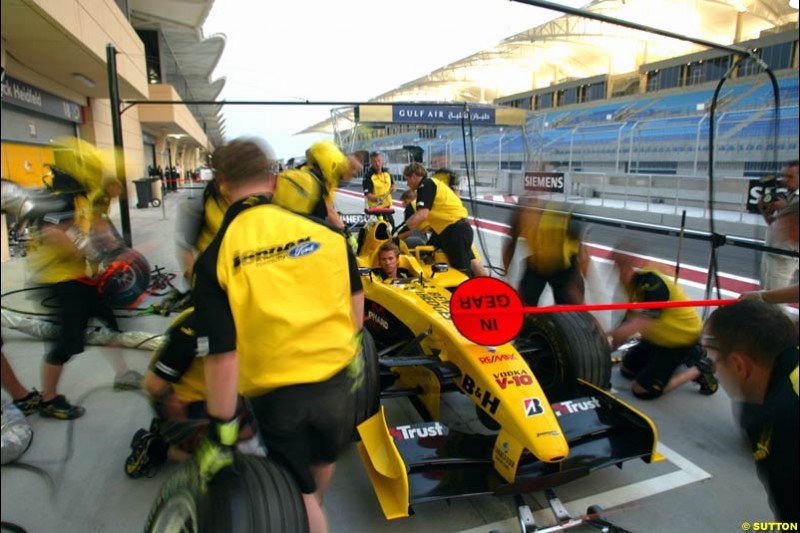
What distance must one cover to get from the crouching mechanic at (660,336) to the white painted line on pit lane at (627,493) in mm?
792

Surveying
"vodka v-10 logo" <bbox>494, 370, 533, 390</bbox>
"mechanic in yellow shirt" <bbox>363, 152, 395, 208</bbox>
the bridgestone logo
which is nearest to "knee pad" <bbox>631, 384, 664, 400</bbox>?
"vodka v-10 logo" <bbox>494, 370, 533, 390</bbox>

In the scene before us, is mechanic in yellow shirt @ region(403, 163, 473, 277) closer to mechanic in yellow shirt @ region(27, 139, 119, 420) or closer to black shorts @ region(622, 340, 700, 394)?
black shorts @ region(622, 340, 700, 394)

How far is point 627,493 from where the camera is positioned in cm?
268

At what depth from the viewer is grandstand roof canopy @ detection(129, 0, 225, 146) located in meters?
11.2

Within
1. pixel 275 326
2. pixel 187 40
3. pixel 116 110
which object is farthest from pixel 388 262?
pixel 187 40

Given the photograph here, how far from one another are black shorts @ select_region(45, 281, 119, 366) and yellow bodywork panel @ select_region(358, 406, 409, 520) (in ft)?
6.56

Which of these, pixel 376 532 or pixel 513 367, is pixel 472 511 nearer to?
pixel 376 532

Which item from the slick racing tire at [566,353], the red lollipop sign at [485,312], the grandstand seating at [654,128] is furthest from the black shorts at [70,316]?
the grandstand seating at [654,128]

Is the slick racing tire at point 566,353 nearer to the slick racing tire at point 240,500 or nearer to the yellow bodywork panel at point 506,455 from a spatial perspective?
the yellow bodywork panel at point 506,455

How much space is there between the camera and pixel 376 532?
7.95 ft

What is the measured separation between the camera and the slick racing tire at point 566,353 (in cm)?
317

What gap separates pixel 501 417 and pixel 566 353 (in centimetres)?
89

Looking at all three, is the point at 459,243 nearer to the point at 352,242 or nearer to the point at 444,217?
the point at 444,217

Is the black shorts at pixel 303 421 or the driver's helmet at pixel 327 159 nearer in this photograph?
the black shorts at pixel 303 421
